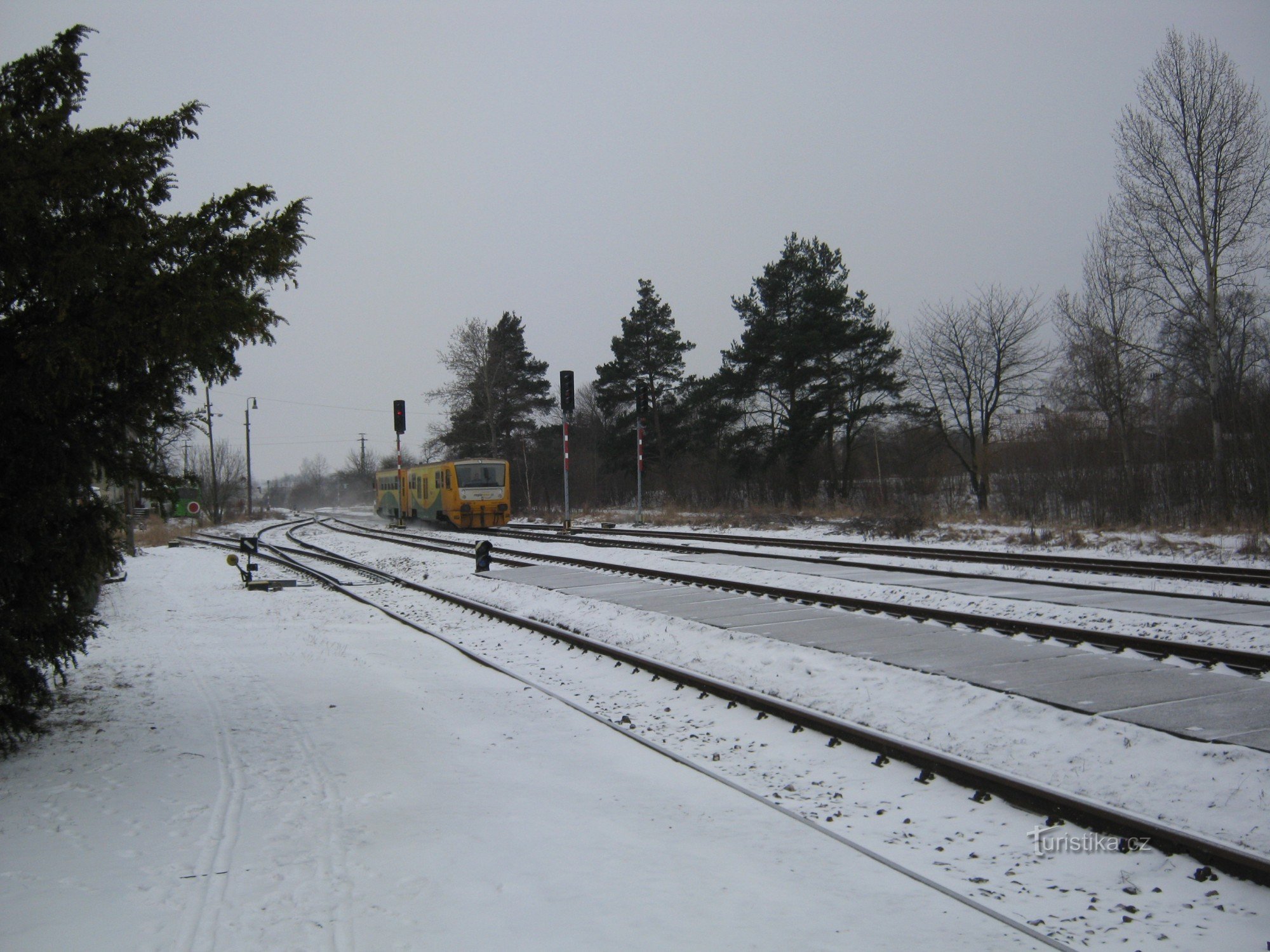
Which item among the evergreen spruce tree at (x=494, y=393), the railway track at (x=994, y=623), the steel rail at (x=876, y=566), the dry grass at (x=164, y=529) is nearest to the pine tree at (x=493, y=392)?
the evergreen spruce tree at (x=494, y=393)

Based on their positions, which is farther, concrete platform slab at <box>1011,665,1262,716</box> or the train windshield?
the train windshield

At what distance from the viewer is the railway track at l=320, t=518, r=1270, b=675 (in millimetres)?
7078

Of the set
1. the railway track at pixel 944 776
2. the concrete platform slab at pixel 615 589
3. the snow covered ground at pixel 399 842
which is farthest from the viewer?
the concrete platform slab at pixel 615 589

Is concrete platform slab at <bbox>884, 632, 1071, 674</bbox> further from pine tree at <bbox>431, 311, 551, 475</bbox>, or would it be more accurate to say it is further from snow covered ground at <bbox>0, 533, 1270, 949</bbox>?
pine tree at <bbox>431, 311, 551, 475</bbox>

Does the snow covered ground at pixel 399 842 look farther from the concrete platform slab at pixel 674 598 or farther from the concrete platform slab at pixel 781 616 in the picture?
the concrete platform slab at pixel 674 598

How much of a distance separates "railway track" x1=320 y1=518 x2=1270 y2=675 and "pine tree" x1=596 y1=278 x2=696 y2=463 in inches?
1337

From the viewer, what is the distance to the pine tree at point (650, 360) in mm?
49875

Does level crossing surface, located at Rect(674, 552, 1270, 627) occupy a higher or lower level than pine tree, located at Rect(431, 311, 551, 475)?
lower

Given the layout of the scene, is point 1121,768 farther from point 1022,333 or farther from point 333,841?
point 1022,333

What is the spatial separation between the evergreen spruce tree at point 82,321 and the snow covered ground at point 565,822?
1.21 meters

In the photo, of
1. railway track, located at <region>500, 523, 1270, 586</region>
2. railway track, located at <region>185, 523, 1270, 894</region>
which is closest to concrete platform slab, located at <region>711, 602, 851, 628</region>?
railway track, located at <region>185, 523, 1270, 894</region>

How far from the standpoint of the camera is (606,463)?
172ft

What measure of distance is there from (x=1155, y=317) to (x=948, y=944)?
28.0 meters

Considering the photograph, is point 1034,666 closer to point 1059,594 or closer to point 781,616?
point 781,616
